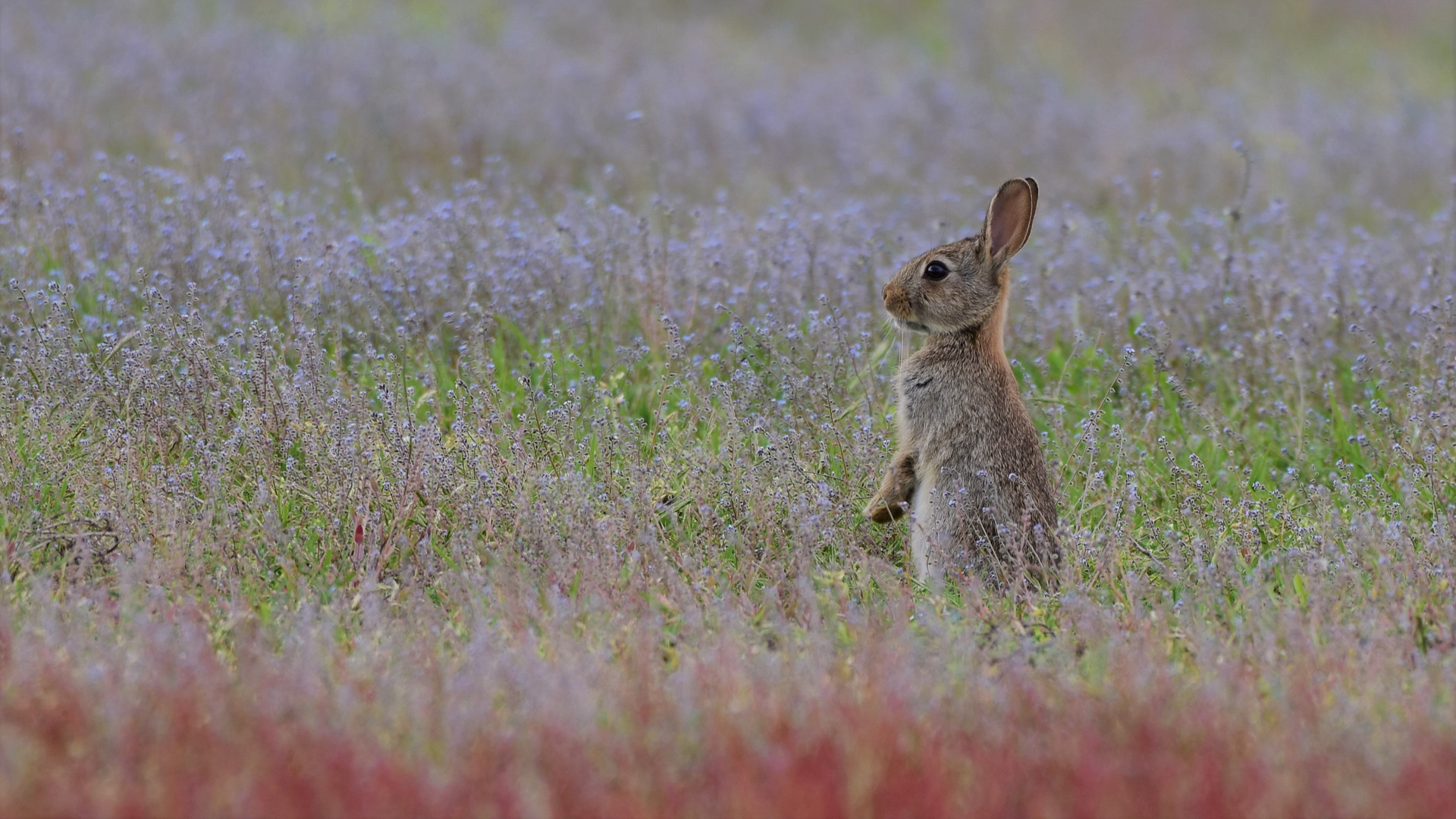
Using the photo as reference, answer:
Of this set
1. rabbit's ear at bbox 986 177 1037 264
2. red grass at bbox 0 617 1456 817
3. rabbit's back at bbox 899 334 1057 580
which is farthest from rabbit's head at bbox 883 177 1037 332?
red grass at bbox 0 617 1456 817

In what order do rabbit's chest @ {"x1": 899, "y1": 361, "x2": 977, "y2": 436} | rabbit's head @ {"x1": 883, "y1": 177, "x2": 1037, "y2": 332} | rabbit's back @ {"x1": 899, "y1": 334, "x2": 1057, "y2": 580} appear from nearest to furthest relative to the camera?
rabbit's back @ {"x1": 899, "y1": 334, "x2": 1057, "y2": 580}
rabbit's chest @ {"x1": 899, "y1": 361, "x2": 977, "y2": 436}
rabbit's head @ {"x1": 883, "y1": 177, "x2": 1037, "y2": 332}

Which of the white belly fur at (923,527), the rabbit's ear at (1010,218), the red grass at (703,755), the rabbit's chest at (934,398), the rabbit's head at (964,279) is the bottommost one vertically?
the white belly fur at (923,527)

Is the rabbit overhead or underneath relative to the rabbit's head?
underneath

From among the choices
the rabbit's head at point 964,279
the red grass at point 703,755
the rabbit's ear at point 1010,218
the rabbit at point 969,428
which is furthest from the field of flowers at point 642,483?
the rabbit's ear at point 1010,218

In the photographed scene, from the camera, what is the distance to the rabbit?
4.23m

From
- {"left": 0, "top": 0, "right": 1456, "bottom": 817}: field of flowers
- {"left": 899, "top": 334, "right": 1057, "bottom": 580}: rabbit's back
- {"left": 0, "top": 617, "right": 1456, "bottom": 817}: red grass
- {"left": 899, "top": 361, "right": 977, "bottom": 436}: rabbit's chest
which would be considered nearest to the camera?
{"left": 0, "top": 617, "right": 1456, "bottom": 817}: red grass

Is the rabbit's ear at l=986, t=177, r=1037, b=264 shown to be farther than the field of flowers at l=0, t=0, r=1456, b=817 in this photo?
Yes

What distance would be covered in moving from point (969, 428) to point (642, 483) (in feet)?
3.33

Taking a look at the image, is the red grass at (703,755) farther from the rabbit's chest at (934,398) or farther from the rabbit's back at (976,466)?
the rabbit's chest at (934,398)

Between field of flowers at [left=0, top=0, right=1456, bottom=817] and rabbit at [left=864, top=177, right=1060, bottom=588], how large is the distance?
0.18 meters

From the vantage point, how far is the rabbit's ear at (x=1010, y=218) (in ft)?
14.7

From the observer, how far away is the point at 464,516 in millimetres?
4180

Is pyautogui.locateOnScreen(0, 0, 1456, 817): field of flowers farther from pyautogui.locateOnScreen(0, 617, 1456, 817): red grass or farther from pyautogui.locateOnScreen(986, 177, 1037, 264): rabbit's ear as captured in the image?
pyautogui.locateOnScreen(986, 177, 1037, 264): rabbit's ear

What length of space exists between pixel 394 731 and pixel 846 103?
362 inches
